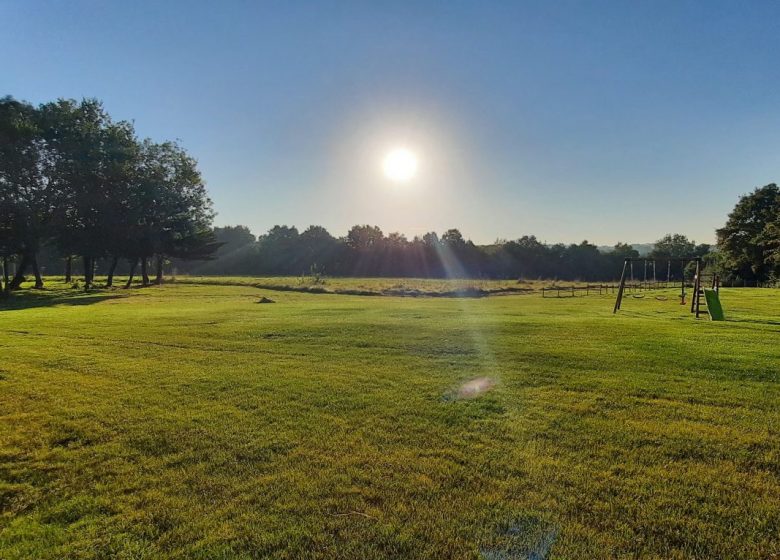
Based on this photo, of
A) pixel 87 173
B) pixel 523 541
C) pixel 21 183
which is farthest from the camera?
pixel 87 173

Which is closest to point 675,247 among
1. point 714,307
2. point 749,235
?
point 749,235

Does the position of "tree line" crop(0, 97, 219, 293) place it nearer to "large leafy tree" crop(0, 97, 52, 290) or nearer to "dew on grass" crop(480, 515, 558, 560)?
"large leafy tree" crop(0, 97, 52, 290)

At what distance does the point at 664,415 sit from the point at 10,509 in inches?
279

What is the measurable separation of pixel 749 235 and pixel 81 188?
73.0 meters

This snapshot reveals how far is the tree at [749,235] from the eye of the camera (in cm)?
5381

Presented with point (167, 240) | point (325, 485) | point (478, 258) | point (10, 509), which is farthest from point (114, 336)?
point (478, 258)

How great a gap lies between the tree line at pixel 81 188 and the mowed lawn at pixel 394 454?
28931 mm

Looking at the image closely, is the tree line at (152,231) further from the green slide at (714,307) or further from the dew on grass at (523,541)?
the dew on grass at (523,541)

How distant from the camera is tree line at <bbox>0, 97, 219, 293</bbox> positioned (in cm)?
3106

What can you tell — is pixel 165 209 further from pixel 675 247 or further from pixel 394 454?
pixel 675 247

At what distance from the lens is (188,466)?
14.9 ft

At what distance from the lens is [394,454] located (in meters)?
4.75

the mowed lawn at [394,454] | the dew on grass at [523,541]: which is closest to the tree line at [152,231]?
the mowed lawn at [394,454]

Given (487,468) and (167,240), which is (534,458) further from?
(167,240)
